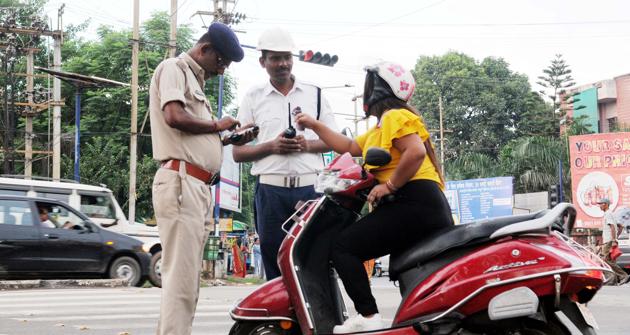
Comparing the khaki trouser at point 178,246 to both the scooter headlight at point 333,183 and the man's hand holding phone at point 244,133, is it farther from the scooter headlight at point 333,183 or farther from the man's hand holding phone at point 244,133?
the scooter headlight at point 333,183

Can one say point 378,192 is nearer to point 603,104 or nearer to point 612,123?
point 612,123

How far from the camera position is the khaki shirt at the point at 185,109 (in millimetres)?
4559

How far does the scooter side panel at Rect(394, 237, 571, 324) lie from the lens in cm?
398

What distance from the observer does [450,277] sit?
412 cm

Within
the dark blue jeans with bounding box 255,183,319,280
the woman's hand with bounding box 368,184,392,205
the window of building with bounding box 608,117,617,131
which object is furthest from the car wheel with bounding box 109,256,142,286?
the window of building with bounding box 608,117,617,131

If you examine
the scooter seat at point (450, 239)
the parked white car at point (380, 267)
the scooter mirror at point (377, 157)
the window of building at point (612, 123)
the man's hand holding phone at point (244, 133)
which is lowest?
the parked white car at point (380, 267)

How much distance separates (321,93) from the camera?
5590 millimetres

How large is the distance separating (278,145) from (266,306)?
3.66ft

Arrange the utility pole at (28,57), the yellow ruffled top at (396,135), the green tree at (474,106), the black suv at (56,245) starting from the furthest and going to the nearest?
1. the green tree at (474,106)
2. the utility pole at (28,57)
3. the black suv at (56,245)
4. the yellow ruffled top at (396,135)

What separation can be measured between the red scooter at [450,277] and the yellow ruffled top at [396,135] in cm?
11

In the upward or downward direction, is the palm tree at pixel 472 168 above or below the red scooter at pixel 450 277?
above

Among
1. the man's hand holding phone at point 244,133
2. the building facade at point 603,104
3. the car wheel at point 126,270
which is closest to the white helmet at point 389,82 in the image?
the man's hand holding phone at point 244,133

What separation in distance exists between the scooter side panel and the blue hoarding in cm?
4122

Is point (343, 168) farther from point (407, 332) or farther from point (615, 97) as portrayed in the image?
point (615, 97)
